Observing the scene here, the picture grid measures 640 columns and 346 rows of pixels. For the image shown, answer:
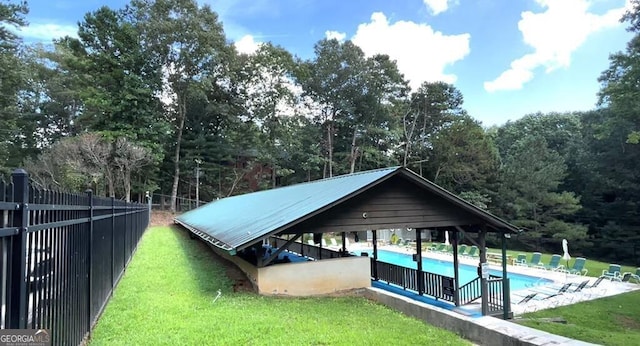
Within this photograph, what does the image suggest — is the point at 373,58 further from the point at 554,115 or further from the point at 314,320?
the point at 314,320

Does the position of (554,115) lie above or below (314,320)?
above

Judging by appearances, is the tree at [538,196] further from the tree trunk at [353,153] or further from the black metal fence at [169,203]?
the black metal fence at [169,203]

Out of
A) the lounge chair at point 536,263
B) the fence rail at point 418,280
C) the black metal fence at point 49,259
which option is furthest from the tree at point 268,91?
the black metal fence at point 49,259

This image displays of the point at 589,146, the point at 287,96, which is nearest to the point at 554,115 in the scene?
the point at 589,146

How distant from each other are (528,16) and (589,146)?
1562cm

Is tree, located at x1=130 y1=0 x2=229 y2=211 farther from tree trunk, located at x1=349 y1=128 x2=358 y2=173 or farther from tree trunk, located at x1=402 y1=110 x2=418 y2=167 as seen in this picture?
tree trunk, located at x1=402 y1=110 x2=418 y2=167

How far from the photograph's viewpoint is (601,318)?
37.3 ft

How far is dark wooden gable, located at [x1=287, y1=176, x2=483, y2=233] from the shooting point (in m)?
10.2

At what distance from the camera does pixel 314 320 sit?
22.0ft

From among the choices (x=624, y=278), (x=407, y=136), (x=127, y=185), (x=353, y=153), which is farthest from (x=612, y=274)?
(x=407, y=136)

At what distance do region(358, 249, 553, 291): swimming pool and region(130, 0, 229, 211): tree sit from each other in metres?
21.7

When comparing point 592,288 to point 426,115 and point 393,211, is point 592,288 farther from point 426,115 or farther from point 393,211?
point 426,115

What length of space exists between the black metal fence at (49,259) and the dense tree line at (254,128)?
28.6m

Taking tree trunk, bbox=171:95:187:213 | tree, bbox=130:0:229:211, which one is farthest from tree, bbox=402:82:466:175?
tree trunk, bbox=171:95:187:213
